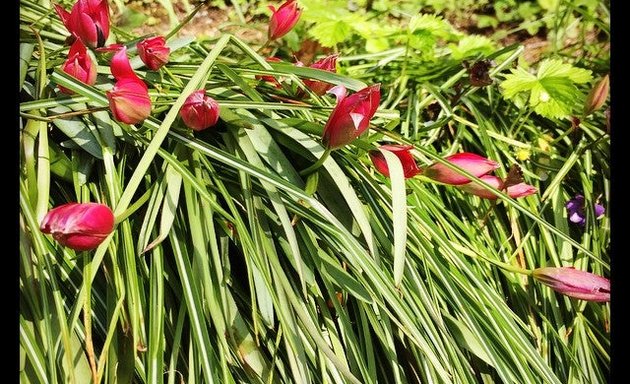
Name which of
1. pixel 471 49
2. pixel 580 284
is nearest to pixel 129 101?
pixel 580 284

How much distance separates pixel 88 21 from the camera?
96cm

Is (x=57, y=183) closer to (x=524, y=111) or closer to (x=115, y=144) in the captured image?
(x=115, y=144)

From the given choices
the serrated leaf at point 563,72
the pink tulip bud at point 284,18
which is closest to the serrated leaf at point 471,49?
the serrated leaf at point 563,72

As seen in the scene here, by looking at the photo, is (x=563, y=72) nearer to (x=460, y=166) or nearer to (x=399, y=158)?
(x=460, y=166)

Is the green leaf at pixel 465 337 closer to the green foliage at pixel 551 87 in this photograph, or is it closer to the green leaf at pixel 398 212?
the green leaf at pixel 398 212

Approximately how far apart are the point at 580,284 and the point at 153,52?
67 centimetres

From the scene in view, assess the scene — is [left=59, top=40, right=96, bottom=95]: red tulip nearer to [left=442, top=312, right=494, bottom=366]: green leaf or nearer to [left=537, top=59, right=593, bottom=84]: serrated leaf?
[left=442, top=312, right=494, bottom=366]: green leaf

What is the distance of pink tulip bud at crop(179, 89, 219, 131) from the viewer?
846 millimetres

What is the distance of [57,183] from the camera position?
0.93 meters

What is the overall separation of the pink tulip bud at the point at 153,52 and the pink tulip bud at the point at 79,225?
29 centimetres

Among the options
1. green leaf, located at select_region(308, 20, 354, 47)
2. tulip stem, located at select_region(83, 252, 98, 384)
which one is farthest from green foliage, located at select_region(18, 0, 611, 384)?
green leaf, located at select_region(308, 20, 354, 47)

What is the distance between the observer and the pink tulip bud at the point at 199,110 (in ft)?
2.78

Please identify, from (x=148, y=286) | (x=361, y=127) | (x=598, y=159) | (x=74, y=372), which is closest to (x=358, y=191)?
(x=361, y=127)

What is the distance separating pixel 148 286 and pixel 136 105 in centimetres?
24
